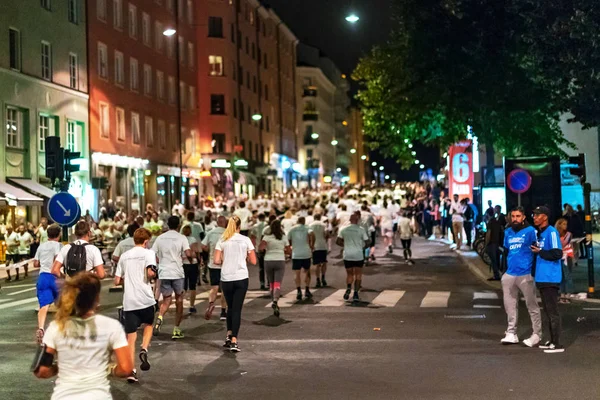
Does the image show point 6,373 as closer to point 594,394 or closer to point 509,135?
point 594,394

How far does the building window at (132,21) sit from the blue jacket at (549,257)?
40384mm

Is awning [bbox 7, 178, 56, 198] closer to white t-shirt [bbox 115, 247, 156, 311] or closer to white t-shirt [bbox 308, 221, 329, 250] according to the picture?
white t-shirt [bbox 308, 221, 329, 250]

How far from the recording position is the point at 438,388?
9.47 meters

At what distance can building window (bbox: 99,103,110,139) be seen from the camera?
4494 cm

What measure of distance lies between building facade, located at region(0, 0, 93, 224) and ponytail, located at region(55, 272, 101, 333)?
28415mm

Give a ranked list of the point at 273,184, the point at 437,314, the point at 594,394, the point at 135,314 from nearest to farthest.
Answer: the point at 594,394, the point at 135,314, the point at 437,314, the point at 273,184

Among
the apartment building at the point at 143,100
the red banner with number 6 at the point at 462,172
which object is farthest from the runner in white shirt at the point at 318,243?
the apartment building at the point at 143,100

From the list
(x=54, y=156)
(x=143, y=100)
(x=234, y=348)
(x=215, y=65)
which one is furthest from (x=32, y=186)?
(x=215, y=65)

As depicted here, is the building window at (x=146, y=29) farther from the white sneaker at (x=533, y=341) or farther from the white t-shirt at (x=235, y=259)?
the white sneaker at (x=533, y=341)

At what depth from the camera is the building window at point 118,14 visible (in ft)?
155

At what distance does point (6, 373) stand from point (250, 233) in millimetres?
14592

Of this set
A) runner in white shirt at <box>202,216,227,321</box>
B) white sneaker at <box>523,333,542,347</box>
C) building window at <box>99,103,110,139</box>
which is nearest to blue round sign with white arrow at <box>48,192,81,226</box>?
runner in white shirt at <box>202,216,227,321</box>

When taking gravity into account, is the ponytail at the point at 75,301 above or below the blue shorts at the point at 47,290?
above

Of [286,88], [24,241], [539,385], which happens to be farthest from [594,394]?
[286,88]
